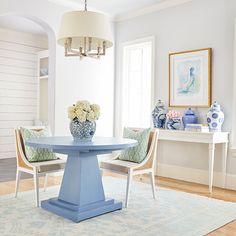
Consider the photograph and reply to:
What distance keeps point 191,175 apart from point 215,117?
1.00m

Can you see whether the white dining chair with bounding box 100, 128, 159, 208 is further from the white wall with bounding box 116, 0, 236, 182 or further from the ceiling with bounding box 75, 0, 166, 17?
the ceiling with bounding box 75, 0, 166, 17

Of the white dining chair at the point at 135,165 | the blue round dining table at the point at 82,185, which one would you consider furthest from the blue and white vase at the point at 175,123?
the blue round dining table at the point at 82,185

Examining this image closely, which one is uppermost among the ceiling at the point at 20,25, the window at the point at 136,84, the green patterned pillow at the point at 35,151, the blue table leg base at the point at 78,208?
the ceiling at the point at 20,25

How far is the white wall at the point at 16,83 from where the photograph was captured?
255 inches

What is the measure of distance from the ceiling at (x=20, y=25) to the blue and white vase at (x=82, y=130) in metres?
3.46

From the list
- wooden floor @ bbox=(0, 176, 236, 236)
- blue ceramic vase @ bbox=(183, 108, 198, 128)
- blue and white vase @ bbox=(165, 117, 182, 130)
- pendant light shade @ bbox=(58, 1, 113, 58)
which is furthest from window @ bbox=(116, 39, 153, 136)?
pendant light shade @ bbox=(58, 1, 113, 58)

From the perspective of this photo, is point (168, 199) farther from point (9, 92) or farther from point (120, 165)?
point (9, 92)

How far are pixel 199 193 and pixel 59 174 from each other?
2.14m

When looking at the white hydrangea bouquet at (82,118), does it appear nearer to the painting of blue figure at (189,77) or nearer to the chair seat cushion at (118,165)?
the chair seat cushion at (118,165)

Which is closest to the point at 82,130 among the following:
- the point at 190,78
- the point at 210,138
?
the point at 210,138

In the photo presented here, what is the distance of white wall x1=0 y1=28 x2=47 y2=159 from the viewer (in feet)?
21.3

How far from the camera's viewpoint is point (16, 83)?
6.68m

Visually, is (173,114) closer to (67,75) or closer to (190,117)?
(190,117)

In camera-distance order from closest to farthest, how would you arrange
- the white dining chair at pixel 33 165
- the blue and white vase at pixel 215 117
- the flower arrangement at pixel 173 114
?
the white dining chair at pixel 33 165, the blue and white vase at pixel 215 117, the flower arrangement at pixel 173 114
